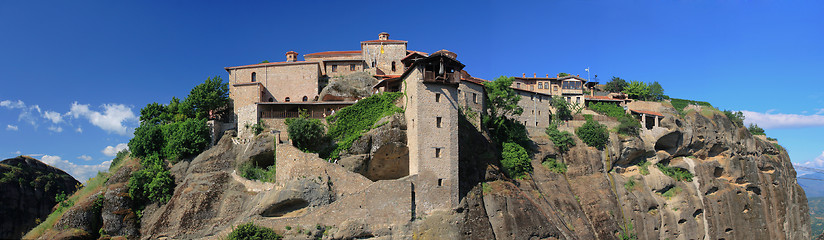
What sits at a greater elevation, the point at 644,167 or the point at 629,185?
the point at 644,167

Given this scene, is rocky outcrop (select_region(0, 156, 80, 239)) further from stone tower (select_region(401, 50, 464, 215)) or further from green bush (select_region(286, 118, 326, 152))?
stone tower (select_region(401, 50, 464, 215))

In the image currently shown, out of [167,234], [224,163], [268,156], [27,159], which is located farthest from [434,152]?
[27,159]

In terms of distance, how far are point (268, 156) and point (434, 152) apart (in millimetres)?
13555

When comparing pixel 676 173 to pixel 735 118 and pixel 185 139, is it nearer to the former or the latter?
pixel 735 118

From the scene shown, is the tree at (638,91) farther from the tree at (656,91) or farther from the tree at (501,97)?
the tree at (501,97)

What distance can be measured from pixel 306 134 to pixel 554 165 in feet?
79.7

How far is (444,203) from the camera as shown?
32031mm

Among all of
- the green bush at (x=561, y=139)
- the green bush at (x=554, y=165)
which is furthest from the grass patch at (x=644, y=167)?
the green bush at (x=554, y=165)

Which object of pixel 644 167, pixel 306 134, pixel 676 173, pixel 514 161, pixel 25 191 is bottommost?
pixel 25 191

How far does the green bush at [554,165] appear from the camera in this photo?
44.8 meters

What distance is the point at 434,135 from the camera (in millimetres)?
32406

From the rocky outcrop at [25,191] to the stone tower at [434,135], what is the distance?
3261 centimetres

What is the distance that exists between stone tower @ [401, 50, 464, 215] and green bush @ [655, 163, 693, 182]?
34.0 m

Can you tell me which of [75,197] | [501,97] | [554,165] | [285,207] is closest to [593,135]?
[554,165]
